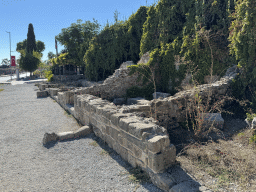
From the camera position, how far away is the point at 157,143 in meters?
3.33

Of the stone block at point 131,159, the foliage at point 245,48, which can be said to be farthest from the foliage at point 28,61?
the stone block at point 131,159

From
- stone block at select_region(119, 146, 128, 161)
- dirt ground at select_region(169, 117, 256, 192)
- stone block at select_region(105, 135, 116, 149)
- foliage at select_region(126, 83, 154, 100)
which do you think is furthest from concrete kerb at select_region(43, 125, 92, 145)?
foliage at select_region(126, 83, 154, 100)

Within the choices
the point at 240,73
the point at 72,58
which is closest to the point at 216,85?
the point at 240,73

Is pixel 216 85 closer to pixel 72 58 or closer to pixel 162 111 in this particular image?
pixel 162 111

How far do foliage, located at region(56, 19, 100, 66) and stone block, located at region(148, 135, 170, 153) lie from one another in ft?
66.1

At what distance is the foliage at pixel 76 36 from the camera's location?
22.3 meters

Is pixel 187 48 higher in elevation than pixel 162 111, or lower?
higher

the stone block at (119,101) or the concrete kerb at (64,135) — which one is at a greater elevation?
the stone block at (119,101)

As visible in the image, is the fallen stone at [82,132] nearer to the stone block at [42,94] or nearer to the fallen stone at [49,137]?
the fallen stone at [49,137]

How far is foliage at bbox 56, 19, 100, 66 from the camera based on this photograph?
2230cm

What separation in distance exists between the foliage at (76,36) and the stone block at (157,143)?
66.1ft

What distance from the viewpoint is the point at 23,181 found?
3.77m

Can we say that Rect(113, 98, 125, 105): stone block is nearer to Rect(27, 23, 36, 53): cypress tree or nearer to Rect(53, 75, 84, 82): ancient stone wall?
Rect(53, 75, 84, 82): ancient stone wall

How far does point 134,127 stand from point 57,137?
3015mm
